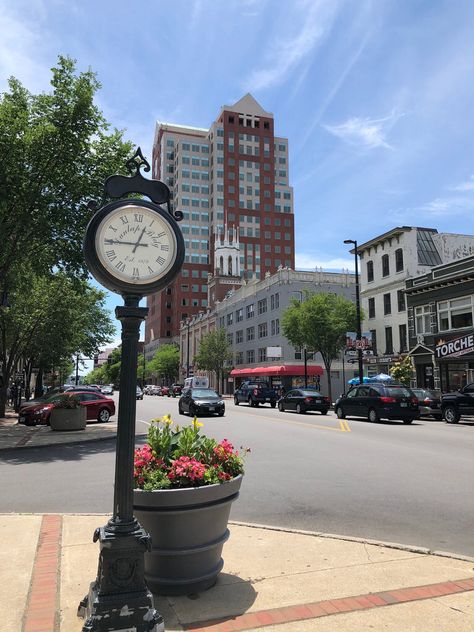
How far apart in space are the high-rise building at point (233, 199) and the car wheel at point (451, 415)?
9260cm

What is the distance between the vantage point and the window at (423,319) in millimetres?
36625

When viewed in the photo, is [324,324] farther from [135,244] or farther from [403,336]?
[135,244]

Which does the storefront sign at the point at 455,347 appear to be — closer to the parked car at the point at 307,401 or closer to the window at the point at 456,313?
the window at the point at 456,313

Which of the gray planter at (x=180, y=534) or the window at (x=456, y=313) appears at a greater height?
the window at (x=456, y=313)

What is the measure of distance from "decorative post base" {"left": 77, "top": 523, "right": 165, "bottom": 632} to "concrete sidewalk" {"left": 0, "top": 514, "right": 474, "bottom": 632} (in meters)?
0.37

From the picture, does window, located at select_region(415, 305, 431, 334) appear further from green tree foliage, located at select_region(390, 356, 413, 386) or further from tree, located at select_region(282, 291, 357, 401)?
tree, located at select_region(282, 291, 357, 401)

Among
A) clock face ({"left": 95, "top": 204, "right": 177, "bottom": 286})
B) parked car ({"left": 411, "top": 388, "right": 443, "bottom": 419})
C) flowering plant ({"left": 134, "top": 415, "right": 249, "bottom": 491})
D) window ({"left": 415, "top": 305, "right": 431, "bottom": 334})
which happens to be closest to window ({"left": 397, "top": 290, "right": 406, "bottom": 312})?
window ({"left": 415, "top": 305, "right": 431, "bottom": 334})

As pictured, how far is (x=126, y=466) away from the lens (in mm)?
3613

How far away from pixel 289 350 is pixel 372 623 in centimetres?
5450

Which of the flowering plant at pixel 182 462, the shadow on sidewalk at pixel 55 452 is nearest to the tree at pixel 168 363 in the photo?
the shadow on sidewalk at pixel 55 452

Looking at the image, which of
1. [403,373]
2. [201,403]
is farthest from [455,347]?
[201,403]

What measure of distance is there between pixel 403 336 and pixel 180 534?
125ft

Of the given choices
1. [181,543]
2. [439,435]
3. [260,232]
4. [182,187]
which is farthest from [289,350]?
[182,187]

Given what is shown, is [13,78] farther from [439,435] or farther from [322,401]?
[322,401]
